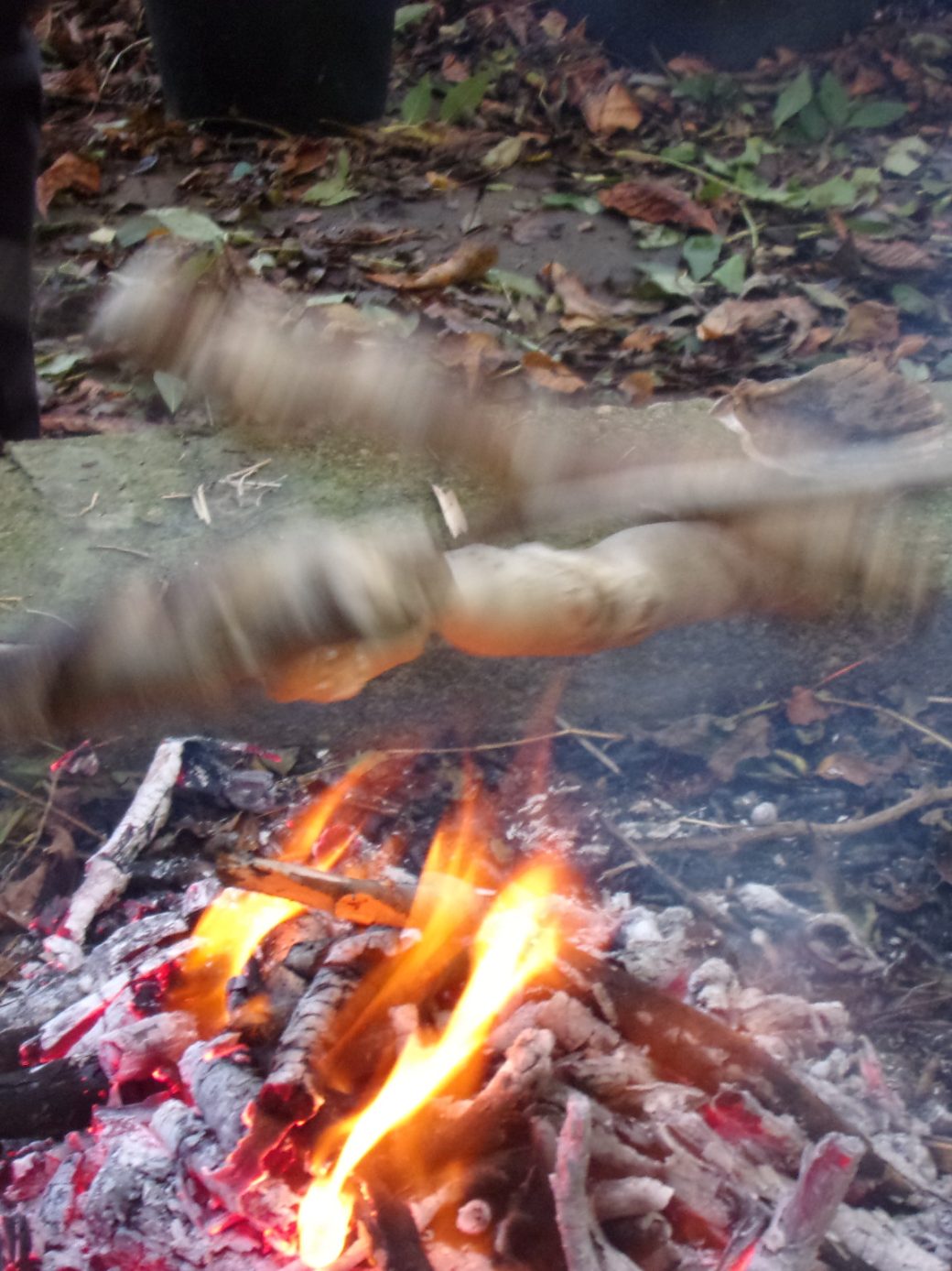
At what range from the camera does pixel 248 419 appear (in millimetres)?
2625

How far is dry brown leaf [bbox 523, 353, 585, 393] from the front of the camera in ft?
11.4

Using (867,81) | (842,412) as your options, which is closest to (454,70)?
(867,81)

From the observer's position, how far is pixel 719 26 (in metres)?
5.61

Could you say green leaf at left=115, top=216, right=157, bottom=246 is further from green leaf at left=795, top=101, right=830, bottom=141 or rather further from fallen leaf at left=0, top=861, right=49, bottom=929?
green leaf at left=795, top=101, right=830, bottom=141

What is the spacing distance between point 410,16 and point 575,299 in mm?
2786

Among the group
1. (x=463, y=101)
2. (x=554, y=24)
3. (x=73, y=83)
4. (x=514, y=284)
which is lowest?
(x=514, y=284)

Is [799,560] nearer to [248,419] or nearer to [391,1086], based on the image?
[391,1086]

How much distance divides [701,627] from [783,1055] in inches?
38.0

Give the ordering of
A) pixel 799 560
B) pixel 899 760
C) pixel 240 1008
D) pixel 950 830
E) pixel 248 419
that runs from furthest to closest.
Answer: pixel 248 419 < pixel 899 760 < pixel 950 830 < pixel 799 560 < pixel 240 1008

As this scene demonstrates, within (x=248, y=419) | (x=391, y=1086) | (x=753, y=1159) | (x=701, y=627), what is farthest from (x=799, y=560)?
(x=248, y=419)

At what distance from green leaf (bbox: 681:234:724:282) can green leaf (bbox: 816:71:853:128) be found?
139 cm

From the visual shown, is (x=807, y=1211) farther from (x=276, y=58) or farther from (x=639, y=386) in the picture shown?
(x=276, y=58)

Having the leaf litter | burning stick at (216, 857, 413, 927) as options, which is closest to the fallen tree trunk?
burning stick at (216, 857, 413, 927)

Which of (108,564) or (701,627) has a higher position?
(108,564)
